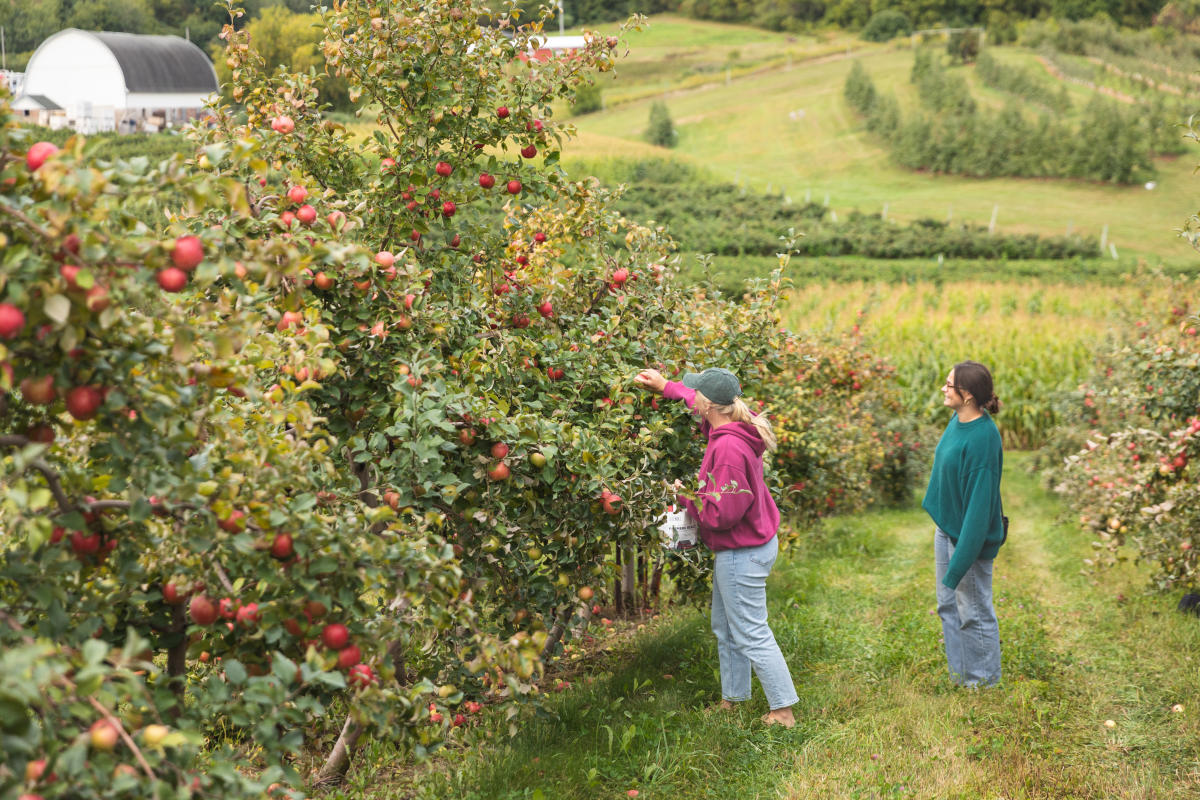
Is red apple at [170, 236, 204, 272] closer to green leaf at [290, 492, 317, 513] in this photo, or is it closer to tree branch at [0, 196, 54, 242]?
tree branch at [0, 196, 54, 242]

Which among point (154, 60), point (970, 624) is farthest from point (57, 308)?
point (154, 60)

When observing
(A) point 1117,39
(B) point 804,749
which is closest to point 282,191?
(B) point 804,749

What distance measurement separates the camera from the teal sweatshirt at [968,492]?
4324mm

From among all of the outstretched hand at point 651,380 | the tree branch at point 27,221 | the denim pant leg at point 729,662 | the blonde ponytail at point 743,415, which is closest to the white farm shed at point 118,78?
the outstretched hand at point 651,380

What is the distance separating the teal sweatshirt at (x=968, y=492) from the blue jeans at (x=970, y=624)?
0.10 m

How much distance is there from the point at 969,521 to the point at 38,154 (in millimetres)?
3935

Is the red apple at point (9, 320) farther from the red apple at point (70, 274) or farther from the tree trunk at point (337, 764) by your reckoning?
the tree trunk at point (337, 764)

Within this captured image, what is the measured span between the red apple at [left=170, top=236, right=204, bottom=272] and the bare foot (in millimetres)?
3310

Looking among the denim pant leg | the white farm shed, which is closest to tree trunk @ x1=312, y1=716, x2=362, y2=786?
the denim pant leg

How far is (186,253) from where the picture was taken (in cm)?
180

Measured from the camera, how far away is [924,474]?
1155 centimetres

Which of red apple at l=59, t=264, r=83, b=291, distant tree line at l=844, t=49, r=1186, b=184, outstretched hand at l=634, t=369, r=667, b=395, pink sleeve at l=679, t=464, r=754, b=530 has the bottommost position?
distant tree line at l=844, t=49, r=1186, b=184

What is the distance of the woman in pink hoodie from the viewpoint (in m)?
3.98

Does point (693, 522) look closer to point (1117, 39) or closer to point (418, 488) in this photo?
point (418, 488)
